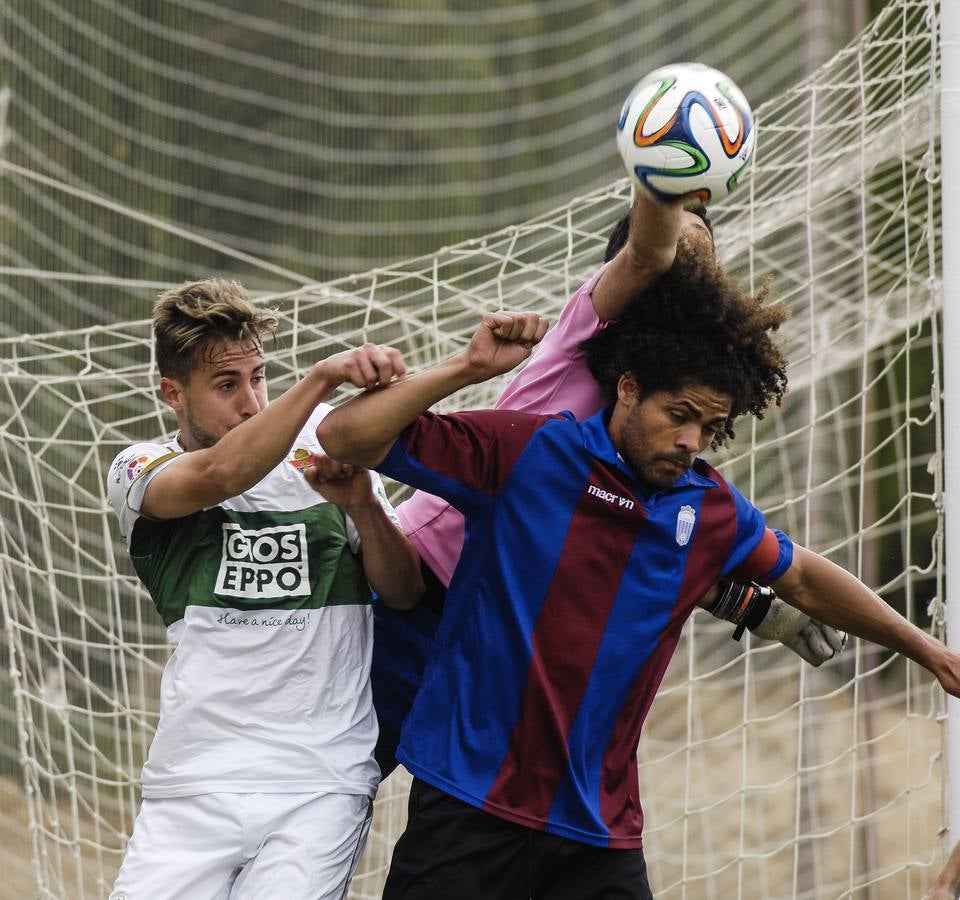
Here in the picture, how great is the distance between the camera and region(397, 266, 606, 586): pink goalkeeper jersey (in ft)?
8.62

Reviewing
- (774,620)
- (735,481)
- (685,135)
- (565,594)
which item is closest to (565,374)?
(565,594)

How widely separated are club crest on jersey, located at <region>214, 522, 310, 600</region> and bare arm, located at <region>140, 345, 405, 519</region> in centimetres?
13

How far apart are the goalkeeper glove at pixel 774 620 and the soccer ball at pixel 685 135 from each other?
853 millimetres

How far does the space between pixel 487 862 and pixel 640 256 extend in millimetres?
1058

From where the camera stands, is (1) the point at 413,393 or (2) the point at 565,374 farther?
(2) the point at 565,374

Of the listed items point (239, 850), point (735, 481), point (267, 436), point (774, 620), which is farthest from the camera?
point (735, 481)

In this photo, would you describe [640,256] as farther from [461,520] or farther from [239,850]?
[239,850]

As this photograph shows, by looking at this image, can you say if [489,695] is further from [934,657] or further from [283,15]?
[283,15]

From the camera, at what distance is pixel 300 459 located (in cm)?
272

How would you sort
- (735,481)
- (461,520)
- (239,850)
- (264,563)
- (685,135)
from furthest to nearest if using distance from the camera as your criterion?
(735,481) < (461,520) < (264,563) < (239,850) < (685,135)

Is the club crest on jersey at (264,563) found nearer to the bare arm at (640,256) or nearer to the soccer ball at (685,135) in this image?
the bare arm at (640,256)

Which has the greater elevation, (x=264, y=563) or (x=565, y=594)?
(x=264, y=563)

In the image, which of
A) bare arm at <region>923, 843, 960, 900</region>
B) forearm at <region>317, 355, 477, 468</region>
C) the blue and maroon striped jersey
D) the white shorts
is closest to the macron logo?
the blue and maroon striped jersey

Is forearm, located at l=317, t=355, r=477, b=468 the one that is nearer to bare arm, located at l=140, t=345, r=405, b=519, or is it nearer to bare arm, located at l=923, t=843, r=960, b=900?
bare arm, located at l=140, t=345, r=405, b=519
